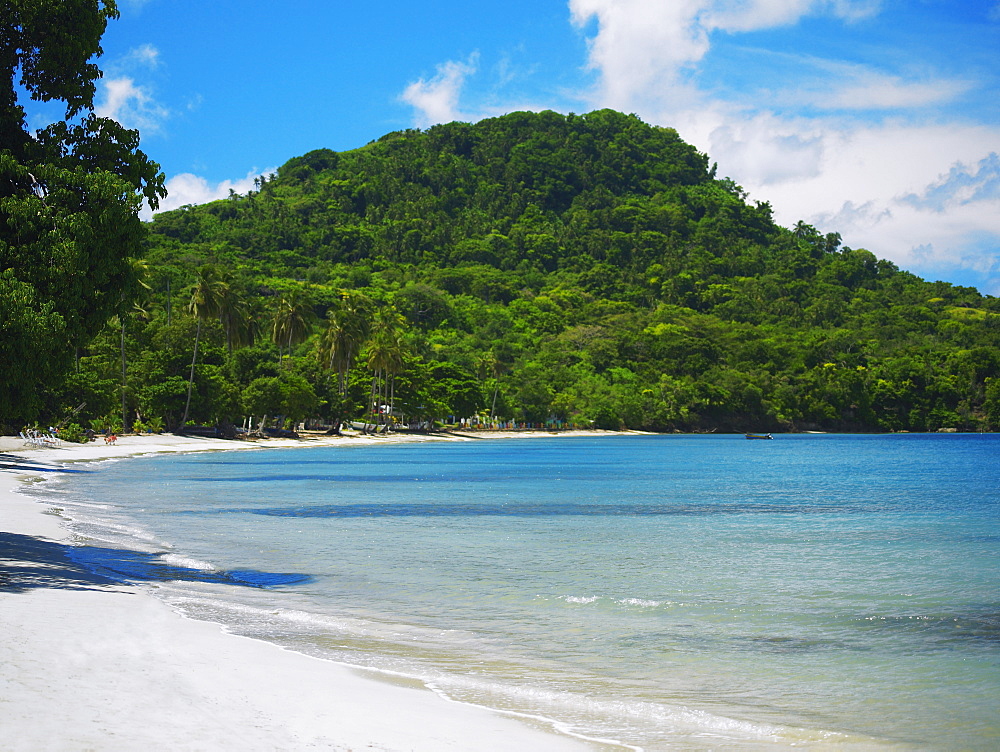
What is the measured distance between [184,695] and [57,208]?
8444 mm

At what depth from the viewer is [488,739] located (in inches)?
291

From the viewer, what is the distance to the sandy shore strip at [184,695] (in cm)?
663

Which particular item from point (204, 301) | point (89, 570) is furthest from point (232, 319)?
point (89, 570)

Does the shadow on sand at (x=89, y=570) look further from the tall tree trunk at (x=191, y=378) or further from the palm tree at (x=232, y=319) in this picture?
the palm tree at (x=232, y=319)

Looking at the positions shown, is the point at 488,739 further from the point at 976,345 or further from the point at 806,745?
the point at 976,345

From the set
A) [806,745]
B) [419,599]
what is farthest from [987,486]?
[806,745]

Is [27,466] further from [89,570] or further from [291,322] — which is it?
[291,322]

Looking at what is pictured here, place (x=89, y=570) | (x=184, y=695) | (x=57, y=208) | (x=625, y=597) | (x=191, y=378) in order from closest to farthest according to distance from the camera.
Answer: (x=184, y=695) < (x=57, y=208) < (x=89, y=570) < (x=625, y=597) < (x=191, y=378)

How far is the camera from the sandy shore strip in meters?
6.63

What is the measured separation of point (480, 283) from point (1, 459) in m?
156

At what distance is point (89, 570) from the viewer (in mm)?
14922

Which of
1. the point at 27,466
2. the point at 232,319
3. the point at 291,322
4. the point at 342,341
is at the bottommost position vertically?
the point at 27,466

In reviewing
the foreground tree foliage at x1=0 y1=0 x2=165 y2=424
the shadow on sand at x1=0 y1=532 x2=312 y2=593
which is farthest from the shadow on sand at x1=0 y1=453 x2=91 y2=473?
the foreground tree foliage at x1=0 y1=0 x2=165 y2=424

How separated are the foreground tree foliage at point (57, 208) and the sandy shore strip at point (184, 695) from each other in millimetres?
3458
